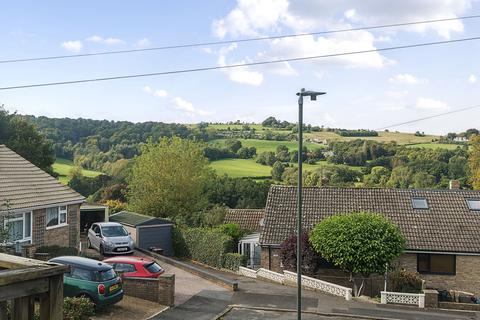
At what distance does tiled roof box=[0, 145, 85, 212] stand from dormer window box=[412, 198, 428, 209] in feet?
60.2

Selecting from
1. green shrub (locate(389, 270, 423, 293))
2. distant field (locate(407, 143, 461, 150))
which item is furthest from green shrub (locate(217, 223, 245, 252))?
distant field (locate(407, 143, 461, 150))

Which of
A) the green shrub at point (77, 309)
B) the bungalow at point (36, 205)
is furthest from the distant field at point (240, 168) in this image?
the green shrub at point (77, 309)

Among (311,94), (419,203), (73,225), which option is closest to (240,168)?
(419,203)

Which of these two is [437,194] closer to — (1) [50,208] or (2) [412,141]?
(1) [50,208]

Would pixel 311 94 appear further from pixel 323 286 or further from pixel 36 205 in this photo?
pixel 36 205

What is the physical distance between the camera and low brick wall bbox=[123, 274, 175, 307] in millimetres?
17953

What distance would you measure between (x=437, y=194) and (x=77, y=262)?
21.9m

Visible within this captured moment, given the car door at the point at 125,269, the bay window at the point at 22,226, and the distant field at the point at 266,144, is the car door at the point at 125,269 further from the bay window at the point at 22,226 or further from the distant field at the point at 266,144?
the distant field at the point at 266,144

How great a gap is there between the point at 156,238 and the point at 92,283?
16.4 metres

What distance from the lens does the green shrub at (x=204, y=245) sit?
1163 inches

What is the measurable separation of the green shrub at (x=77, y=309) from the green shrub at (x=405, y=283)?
15386 mm

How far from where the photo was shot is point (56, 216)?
80.7 feet

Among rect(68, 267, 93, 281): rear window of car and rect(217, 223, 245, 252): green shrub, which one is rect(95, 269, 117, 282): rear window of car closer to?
rect(68, 267, 93, 281): rear window of car

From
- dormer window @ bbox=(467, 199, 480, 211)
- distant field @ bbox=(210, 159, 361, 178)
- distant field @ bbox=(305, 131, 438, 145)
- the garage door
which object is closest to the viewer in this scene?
dormer window @ bbox=(467, 199, 480, 211)
